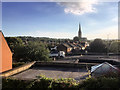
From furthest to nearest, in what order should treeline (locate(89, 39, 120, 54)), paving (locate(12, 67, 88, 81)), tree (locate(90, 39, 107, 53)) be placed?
tree (locate(90, 39, 107, 53))
treeline (locate(89, 39, 120, 54))
paving (locate(12, 67, 88, 81))

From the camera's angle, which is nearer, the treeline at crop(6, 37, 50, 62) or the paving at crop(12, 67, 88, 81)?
the paving at crop(12, 67, 88, 81)

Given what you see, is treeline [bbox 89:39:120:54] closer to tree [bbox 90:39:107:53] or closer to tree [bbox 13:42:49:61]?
tree [bbox 90:39:107:53]

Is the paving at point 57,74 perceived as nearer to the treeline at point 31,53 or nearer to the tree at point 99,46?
the treeline at point 31,53

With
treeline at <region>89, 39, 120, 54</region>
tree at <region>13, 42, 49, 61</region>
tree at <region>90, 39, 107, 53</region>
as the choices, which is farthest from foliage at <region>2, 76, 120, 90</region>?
tree at <region>90, 39, 107, 53</region>

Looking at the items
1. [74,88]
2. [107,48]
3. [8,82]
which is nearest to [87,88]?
[74,88]

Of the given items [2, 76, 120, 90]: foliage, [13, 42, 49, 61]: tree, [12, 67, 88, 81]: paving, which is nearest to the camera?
[2, 76, 120, 90]: foliage

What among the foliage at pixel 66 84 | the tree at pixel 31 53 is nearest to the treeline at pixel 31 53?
the tree at pixel 31 53

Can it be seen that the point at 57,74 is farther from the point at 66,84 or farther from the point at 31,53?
the point at 31,53

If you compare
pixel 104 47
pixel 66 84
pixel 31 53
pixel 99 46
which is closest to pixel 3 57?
pixel 66 84

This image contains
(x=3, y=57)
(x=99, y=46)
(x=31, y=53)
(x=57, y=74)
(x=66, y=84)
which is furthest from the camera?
(x=99, y=46)

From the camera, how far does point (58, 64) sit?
7.68 meters

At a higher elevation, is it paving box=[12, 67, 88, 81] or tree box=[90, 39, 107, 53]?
tree box=[90, 39, 107, 53]

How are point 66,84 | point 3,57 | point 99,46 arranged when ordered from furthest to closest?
point 99,46 → point 3,57 → point 66,84

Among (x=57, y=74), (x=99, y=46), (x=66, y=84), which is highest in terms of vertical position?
(x=99, y=46)
